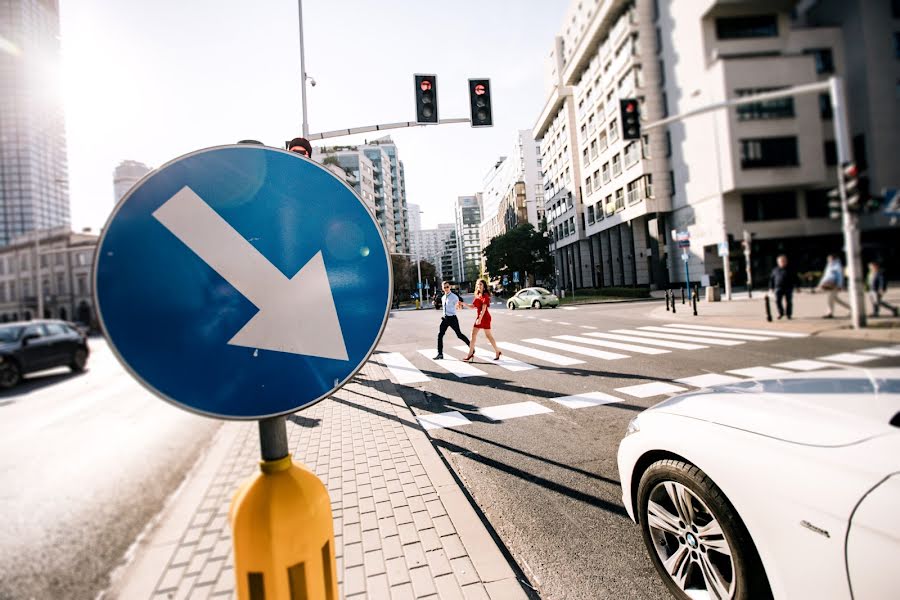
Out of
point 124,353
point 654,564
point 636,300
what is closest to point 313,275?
point 124,353

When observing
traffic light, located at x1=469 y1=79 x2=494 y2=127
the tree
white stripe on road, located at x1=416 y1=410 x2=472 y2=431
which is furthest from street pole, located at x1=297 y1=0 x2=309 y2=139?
the tree

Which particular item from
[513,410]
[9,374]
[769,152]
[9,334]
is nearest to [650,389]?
[513,410]

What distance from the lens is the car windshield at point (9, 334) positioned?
8363mm

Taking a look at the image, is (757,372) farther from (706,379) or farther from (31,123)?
(31,123)

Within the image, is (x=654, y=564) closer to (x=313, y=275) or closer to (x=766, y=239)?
(x=766, y=239)

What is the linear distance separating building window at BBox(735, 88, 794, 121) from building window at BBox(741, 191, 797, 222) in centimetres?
41

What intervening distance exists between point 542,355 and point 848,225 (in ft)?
26.9

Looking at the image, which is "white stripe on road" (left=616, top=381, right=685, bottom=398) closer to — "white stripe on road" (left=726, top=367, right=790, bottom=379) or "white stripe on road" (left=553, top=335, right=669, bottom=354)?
"white stripe on road" (left=726, top=367, right=790, bottom=379)

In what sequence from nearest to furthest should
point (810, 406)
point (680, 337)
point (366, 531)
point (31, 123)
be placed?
point (810, 406) < point (366, 531) < point (31, 123) < point (680, 337)

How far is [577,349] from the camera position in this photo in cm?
1050

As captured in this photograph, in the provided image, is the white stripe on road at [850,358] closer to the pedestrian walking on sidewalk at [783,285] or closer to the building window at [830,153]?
the pedestrian walking on sidewalk at [783,285]

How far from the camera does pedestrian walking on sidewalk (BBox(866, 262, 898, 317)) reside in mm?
1900

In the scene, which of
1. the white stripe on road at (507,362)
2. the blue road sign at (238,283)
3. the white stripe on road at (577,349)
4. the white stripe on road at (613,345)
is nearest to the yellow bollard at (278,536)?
the blue road sign at (238,283)

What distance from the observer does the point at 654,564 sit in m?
2.29
